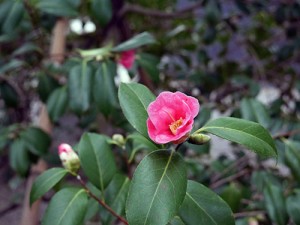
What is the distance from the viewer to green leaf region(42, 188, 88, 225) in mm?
724

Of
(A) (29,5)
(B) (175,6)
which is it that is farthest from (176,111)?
(B) (175,6)

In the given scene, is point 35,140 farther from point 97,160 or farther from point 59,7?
point 97,160

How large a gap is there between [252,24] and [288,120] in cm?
109

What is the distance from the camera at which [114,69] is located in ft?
3.72

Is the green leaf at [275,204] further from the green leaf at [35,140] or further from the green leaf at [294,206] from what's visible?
the green leaf at [35,140]

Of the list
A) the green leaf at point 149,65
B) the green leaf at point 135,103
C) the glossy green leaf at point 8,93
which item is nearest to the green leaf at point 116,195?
the green leaf at point 135,103

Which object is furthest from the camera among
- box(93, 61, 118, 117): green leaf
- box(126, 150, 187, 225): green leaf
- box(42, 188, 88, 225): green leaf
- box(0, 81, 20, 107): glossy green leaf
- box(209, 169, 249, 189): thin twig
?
box(0, 81, 20, 107): glossy green leaf

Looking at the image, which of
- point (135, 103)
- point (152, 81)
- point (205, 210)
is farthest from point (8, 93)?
point (205, 210)

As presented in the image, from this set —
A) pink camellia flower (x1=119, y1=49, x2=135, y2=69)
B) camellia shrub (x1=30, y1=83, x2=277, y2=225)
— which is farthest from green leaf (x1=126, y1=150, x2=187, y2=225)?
pink camellia flower (x1=119, y1=49, x2=135, y2=69)

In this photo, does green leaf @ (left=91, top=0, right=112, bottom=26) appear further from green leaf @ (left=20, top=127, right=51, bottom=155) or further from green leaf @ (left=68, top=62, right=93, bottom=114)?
green leaf @ (left=20, top=127, right=51, bottom=155)

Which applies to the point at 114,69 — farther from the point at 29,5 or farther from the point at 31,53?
the point at 31,53

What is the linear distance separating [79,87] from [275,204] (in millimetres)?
616

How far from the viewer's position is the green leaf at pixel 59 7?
1254 mm

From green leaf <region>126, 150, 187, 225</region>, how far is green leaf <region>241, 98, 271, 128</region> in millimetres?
566
